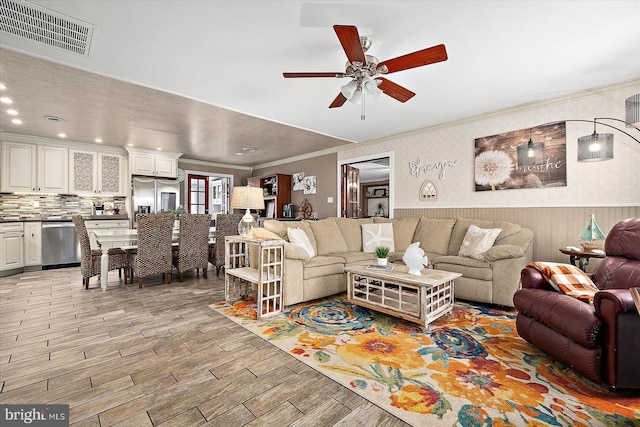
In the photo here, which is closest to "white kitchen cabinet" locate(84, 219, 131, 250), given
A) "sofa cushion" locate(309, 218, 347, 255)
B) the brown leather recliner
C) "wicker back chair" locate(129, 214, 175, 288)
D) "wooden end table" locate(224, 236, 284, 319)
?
"wicker back chair" locate(129, 214, 175, 288)

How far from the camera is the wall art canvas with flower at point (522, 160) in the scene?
3699mm

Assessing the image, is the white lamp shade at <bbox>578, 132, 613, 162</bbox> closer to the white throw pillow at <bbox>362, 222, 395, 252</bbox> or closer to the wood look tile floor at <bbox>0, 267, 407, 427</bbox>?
the white throw pillow at <bbox>362, 222, 395, 252</bbox>

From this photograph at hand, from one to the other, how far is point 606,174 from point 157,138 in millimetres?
6953

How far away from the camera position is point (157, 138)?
5.61 m

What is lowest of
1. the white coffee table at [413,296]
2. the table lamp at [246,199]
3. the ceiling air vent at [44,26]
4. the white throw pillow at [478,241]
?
the white coffee table at [413,296]

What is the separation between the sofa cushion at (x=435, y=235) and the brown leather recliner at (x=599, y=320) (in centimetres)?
186

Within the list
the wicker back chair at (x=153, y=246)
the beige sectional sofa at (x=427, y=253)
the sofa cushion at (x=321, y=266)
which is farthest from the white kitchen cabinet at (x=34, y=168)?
the sofa cushion at (x=321, y=266)

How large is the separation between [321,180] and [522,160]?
13.1 ft

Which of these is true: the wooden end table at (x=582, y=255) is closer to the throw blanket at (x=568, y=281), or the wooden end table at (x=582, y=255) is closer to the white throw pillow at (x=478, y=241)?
the white throw pillow at (x=478, y=241)

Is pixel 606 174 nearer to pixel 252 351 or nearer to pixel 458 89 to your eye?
pixel 458 89

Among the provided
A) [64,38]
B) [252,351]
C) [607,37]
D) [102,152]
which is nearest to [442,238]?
[607,37]

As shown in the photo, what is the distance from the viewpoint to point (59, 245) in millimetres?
5664

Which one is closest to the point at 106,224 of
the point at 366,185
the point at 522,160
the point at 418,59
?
the point at 418,59

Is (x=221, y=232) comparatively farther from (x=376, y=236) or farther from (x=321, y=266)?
(x=376, y=236)
